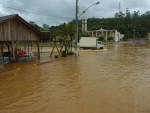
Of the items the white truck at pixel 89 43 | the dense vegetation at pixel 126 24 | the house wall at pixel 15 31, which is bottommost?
the white truck at pixel 89 43

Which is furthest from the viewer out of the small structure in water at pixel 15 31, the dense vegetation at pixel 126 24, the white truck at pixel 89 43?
the dense vegetation at pixel 126 24

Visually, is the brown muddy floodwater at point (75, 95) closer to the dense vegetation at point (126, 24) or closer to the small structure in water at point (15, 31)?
the small structure in water at point (15, 31)

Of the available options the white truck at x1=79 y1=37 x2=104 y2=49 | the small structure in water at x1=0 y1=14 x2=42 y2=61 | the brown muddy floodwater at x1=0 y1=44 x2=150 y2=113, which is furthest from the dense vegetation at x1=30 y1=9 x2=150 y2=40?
the brown muddy floodwater at x1=0 y1=44 x2=150 y2=113

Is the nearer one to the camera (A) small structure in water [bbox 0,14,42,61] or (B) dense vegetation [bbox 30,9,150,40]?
(A) small structure in water [bbox 0,14,42,61]

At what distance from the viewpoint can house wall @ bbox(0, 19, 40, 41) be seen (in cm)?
1627

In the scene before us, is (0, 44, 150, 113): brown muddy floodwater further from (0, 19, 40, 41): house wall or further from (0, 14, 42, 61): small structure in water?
(0, 14, 42, 61): small structure in water

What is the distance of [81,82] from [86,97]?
9.28 ft

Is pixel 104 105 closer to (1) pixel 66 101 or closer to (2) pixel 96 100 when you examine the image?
(2) pixel 96 100

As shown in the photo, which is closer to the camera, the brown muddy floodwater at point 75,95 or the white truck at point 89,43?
the brown muddy floodwater at point 75,95

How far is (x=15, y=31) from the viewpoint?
17719mm

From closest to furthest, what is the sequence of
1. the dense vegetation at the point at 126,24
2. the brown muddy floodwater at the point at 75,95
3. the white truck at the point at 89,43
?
→ the brown muddy floodwater at the point at 75,95, the white truck at the point at 89,43, the dense vegetation at the point at 126,24

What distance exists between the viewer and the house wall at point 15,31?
1627 cm

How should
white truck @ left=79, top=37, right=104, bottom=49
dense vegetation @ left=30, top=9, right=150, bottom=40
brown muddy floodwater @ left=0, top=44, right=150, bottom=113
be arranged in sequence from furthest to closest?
dense vegetation @ left=30, top=9, right=150, bottom=40
white truck @ left=79, top=37, right=104, bottom=49
brown muddy floodwater @ left=0, top=44, right=150, bottom=113

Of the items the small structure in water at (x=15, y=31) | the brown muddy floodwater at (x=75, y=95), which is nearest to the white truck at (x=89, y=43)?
the small structure in water at (x=15, y=31)
